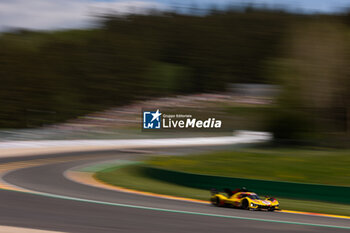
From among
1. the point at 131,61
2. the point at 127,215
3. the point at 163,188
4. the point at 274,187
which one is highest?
the point at 131,61

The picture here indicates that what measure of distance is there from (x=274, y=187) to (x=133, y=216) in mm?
4362

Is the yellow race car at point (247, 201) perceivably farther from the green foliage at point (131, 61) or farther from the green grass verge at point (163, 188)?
the green foliage at point (131, 61)

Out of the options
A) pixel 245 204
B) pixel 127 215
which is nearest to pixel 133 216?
pixel 127 215

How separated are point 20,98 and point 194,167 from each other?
33.1 meters

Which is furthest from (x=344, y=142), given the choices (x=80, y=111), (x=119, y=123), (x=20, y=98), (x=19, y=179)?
(x=80, y=111)

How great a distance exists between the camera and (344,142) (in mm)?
20141

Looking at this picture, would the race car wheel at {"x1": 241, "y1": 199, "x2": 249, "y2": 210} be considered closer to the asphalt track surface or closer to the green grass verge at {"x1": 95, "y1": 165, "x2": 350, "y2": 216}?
the asphalt track surface

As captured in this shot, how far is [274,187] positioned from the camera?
11367mm

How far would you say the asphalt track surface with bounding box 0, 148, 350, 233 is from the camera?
7219mm

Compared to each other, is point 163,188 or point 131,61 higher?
point 131,61

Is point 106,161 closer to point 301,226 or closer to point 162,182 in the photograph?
point 162,182

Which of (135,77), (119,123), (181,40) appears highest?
(181,40)

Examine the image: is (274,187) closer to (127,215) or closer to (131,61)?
(127,215)

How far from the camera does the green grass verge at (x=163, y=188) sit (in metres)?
10.1
